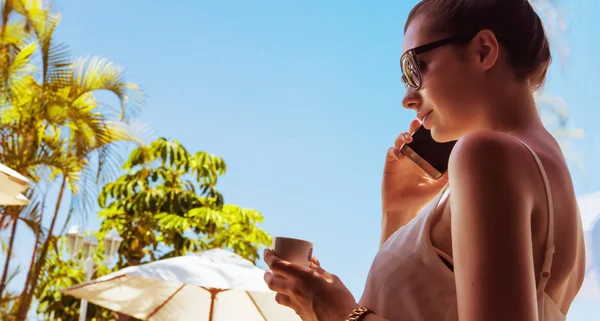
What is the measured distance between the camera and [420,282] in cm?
85

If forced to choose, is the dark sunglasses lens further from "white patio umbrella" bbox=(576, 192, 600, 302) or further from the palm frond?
the palm frond

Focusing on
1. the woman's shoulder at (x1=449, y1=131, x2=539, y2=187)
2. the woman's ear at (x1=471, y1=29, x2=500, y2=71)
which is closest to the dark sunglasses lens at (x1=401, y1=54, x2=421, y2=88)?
the woman's ear at (x1=471, y1=29, x2=500, y2=71)

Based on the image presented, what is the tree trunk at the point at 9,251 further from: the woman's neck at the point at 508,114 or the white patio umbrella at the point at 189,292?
the woman's neck at the point at 508,114

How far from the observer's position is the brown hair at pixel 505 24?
0.95m

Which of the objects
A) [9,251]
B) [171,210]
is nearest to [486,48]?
[9,251]

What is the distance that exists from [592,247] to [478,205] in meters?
2.18

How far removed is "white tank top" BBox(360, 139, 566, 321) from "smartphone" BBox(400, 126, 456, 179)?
39cm

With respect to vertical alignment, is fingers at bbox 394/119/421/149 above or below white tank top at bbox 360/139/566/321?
above

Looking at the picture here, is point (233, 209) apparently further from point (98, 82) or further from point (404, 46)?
point (404, 46)

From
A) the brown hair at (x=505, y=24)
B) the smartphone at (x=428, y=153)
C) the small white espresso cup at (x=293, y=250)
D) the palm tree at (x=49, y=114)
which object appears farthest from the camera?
the palm tree at (x=49, y=114)

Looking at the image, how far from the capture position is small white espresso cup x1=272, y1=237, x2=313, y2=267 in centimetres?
106

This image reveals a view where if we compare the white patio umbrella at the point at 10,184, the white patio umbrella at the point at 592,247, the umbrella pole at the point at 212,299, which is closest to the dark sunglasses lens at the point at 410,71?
the white patio umbrella at the point at 592,247

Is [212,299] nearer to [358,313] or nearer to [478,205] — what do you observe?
[358,313]

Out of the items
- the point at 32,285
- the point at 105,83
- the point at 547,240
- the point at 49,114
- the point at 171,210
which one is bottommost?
the point at 32,285
